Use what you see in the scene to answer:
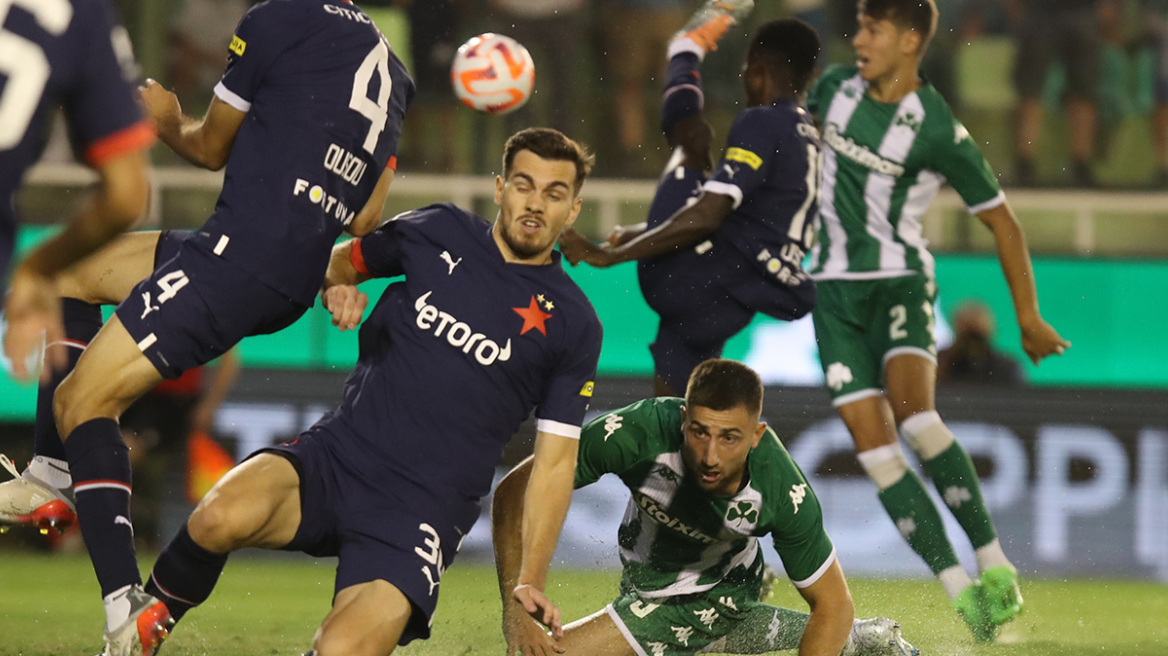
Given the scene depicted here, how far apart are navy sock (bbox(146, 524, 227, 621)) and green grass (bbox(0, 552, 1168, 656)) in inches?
41.0

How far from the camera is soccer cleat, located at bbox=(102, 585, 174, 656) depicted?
400 centimetres

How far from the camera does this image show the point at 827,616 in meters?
4.54

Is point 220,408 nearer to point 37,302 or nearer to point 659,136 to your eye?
point 659,136

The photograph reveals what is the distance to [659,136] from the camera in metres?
10.4

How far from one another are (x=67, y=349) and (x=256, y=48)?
1.18m

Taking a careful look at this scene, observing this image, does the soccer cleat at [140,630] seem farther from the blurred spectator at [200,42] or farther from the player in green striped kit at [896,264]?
the blurred spectator at [200,42]

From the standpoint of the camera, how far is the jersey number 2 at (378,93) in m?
4.62

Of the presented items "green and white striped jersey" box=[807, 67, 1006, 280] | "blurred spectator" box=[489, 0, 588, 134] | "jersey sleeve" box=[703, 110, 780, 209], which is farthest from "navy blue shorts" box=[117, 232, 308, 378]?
"blurred spectator" box=[489, 0, 588, 134]

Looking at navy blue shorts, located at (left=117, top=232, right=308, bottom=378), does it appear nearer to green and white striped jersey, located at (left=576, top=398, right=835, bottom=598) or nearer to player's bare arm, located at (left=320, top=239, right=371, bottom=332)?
player's bare arm, located at (left=320, top=239, right=371, bottom=332)

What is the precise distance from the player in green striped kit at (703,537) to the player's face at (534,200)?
2.19ft

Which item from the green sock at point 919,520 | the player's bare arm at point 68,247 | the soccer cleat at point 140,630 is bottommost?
the green sock at point 919,520

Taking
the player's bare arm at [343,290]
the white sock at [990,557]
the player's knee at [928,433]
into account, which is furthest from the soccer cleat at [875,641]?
the player's bare arm at [343,290]

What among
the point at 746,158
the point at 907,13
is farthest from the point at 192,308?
the point at 907,13

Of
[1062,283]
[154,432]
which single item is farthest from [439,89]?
[1062,283]
